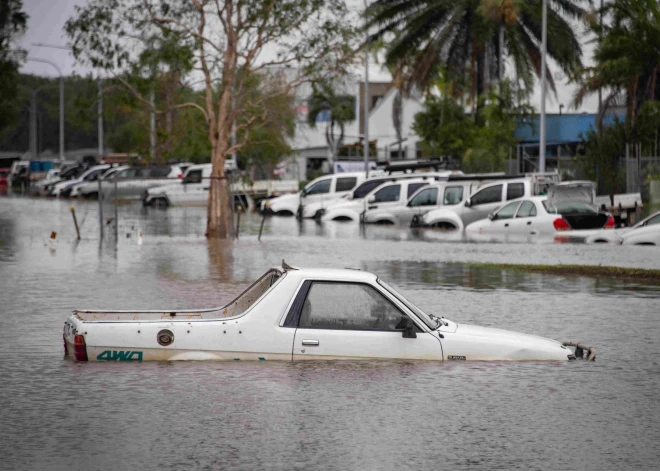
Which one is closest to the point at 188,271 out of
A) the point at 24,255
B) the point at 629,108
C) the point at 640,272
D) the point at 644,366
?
the point at 24,255

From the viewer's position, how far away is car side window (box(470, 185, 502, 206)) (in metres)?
38.2

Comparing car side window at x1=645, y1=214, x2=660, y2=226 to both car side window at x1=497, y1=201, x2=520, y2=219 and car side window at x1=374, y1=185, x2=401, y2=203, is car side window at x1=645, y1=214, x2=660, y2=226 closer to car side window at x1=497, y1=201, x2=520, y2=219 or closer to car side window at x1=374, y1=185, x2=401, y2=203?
car side window at x1=497, y1=201, x2=520, y2=219

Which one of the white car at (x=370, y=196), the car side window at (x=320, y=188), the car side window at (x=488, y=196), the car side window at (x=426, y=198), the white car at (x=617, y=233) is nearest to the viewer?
the white car at (x=617, y=233)

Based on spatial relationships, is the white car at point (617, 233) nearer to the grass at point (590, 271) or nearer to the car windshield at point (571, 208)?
the car windshield at point (571, 208)

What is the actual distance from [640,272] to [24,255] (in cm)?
1388

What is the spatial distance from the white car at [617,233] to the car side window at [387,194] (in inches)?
463

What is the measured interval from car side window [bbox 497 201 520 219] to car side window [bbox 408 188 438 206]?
6.23 m

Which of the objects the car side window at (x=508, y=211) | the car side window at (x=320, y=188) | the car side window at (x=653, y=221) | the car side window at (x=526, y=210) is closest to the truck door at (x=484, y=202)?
the car side window at (x=508, y=211)

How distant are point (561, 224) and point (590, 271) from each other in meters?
8.50

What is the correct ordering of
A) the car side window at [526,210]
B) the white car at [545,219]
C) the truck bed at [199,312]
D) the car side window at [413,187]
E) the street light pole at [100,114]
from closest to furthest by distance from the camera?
the truck bed at [199,312], the white car at [545,219], the car side window at [526,210], the street light pole at [100,114], the car side window at [413,187]

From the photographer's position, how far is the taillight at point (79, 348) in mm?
11883

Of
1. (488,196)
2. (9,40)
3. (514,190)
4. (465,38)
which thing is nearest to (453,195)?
(488,196)

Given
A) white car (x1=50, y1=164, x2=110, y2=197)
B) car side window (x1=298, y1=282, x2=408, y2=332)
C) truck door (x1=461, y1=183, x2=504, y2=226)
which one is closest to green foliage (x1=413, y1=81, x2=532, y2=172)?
truck door (x1=461, y1=183, x2=504, y2=226)

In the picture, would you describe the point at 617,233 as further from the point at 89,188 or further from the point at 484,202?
the point at 89,188
